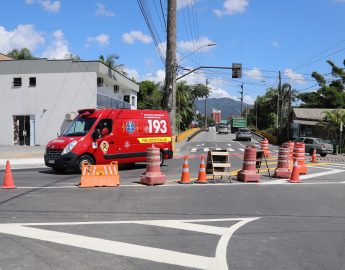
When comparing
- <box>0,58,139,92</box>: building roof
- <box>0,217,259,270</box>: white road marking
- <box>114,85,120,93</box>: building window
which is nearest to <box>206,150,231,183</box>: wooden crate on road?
<box>0,217,259,270</box>: white road marking

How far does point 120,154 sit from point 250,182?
5.84 m

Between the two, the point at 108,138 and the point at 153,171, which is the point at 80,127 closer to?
the point at 108,138

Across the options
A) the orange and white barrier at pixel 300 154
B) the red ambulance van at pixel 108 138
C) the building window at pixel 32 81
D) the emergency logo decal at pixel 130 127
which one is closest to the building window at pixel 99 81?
the building window at pixel 32 81

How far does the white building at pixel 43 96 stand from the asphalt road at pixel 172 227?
70.4ft

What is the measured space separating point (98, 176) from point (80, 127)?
16.0 ft

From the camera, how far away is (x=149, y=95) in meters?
79.2

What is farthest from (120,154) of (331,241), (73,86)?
(73,86)

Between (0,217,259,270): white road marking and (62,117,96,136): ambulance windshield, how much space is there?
378 inches

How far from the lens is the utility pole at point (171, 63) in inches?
1229

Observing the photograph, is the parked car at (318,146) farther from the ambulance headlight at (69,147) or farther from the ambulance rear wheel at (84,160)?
the ambulance headlight at (69,147)

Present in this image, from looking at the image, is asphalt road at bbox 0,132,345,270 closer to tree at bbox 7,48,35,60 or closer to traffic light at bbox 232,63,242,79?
traffic light at bbox 232,63,242,79

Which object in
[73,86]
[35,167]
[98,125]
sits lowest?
[35,167]

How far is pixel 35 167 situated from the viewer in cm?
2008

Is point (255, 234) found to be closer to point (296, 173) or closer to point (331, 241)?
point (331, 241)
